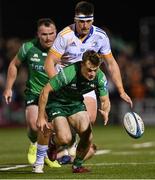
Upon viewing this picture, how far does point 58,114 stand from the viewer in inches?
505

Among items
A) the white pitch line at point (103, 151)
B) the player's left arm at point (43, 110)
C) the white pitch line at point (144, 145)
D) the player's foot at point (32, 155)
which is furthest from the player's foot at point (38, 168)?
the white pitch line at point (144, 145)

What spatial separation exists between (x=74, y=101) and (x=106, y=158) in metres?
3.12

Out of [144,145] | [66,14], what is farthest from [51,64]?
[66,14]

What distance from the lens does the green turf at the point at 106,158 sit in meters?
12.5

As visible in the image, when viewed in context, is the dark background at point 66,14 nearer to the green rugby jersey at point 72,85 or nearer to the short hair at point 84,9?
the short hair at point 84,9

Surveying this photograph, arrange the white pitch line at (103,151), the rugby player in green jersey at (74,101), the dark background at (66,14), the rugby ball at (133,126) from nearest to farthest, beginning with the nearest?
the rugby player in green jersey at (74,101)
the rugby ball at (133,126)
the white pitch line at (103,151)
the dark background at (66,14)

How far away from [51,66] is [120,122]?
1408cm

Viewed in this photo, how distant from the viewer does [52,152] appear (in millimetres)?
14539

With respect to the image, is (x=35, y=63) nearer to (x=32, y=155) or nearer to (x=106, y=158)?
(x=32, y=155)

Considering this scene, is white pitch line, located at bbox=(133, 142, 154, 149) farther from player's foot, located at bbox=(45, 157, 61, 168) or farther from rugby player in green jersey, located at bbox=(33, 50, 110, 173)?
rugby player in green jersey, located at bbox=(33, 50, 110, 173)

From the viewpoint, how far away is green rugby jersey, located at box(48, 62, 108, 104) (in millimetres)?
12508

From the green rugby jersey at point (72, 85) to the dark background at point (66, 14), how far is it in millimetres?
18833

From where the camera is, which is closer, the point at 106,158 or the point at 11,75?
the point at 11,75

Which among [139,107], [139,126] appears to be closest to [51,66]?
[139,126]
